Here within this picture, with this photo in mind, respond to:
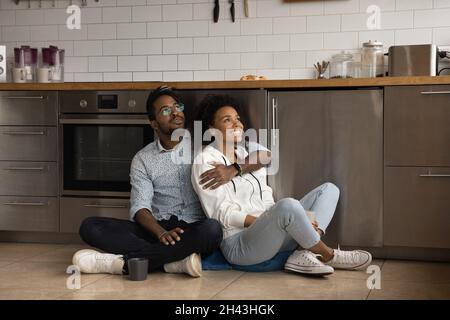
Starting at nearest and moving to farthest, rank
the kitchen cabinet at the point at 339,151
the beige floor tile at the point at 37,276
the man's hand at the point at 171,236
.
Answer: the beige floor tile at the point at 37,276
the man's hand at the point at 171,236
the kitchen cabinet at the point at 339,151

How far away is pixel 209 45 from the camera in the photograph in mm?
4988

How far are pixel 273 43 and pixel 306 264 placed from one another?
1840 mm

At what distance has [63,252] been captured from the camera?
4340mm

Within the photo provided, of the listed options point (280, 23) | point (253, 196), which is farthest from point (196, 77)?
point (253, 196)

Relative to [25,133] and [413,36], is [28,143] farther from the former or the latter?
[413,36]

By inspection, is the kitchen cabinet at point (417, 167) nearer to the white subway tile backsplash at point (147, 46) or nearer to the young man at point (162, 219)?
the young man at point (162, 219)

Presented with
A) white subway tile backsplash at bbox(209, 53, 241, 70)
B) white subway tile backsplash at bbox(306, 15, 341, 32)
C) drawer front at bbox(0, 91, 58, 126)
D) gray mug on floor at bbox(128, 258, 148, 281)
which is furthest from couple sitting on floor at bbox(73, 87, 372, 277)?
white subway tile backsplash at bbox(306, 15, 341, 32)

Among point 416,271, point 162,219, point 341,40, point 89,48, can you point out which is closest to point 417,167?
point 416,271

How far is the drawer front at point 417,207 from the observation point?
396cm

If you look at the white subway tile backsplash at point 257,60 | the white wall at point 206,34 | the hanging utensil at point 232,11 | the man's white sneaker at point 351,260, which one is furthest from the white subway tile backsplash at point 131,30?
the man's white sneaker at point 351,260

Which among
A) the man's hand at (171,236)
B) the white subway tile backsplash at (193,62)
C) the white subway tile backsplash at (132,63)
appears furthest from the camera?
the white subway tile backsplash at (132,63)

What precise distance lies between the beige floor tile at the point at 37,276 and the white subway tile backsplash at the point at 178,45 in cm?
177
